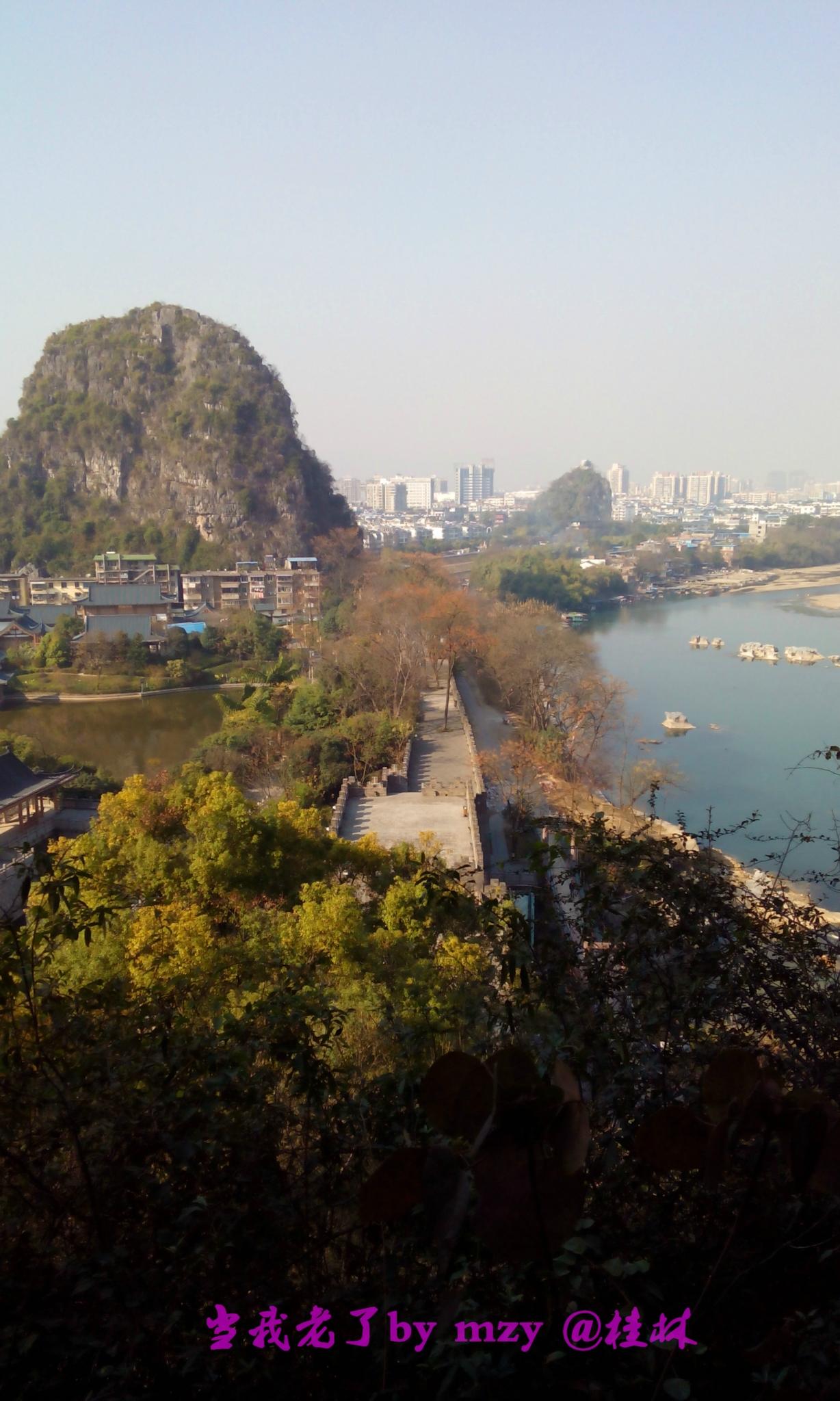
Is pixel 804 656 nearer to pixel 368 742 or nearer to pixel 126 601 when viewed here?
pixel 368 742

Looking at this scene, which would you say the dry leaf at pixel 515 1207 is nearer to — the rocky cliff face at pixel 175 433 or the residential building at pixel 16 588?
the residential building at pixel 16 588

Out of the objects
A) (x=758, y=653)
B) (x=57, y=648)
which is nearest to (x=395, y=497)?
(x=758, y=653)

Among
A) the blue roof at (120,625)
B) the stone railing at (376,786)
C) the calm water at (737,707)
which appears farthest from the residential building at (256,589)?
the stone railing at (376,786)

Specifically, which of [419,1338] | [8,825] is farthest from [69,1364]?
[8,825]

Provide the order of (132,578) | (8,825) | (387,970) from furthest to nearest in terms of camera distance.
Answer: (132,578) → (8,825) → (387,970)

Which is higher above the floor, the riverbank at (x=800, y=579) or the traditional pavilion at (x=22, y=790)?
the riverbank at (x=800, y=579)

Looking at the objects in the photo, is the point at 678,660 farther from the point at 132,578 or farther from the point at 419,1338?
the point at 419,1338

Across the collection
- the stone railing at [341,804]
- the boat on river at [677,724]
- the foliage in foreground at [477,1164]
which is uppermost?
the foliage in foreground at [477,1164]

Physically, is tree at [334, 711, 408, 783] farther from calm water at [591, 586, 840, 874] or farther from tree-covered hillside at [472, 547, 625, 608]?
tree-covered hillside at [472, 547, 625, 608]

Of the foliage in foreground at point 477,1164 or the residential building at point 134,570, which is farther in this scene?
the residential building at point 134,570
